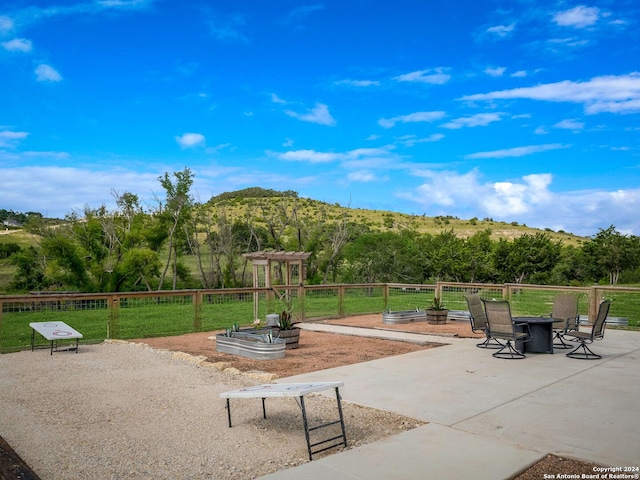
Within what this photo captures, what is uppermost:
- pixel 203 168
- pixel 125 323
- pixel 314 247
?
pixel 203 168

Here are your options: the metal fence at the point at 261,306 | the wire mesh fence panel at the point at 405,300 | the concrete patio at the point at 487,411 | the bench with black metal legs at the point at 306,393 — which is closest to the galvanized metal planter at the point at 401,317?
the metal fence at the point at 261,306

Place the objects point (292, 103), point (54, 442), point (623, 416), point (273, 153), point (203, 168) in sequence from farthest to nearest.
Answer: point (273, 153), point (203, 168), point (292, 103), point (623, 416), point (54, 442)

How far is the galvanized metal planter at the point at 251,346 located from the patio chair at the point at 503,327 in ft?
12.3

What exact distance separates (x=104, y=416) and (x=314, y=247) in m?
28.2

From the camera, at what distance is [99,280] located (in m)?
27.4

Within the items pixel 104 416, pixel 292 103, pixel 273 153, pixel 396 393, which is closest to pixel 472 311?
pixel 396 393

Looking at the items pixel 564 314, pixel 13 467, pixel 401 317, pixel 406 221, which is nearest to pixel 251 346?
pixel 13 467

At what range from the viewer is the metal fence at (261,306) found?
1383cm

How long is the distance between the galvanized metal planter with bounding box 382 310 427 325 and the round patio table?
214 inches

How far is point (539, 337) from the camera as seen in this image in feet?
32.3

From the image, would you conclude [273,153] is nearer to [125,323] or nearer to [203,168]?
[203,168]

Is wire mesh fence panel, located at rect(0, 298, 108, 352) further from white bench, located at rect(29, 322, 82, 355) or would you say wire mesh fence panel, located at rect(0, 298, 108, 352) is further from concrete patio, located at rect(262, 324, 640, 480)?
concrete patio, located at rect(262, 324, 640, 480)

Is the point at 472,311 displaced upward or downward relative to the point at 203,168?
downward

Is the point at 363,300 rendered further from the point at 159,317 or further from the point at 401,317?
the point at 159,317
